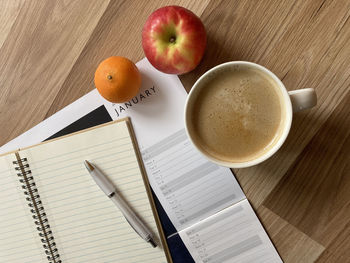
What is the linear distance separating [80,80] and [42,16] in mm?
164

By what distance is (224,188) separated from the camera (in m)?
0.70

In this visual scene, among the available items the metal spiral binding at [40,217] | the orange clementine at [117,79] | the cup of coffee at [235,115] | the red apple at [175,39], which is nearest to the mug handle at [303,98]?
the cup of coffee at [235,115]

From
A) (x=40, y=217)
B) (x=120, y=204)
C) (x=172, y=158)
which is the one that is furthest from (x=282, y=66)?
(x=40, y=217)

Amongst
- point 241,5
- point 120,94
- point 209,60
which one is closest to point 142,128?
point 120,94

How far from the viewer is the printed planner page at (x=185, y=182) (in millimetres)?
705

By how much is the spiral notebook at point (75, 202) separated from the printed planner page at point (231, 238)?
70mm

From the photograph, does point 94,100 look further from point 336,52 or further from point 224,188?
point 336,52

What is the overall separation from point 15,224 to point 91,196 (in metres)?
0.19

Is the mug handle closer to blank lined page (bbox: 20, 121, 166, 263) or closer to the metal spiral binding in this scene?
blank lined page (bbox: 20, 121, 166, 263)

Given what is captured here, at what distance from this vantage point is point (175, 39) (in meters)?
0.64

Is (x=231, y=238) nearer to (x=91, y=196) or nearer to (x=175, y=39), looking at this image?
(x=91, y=196)

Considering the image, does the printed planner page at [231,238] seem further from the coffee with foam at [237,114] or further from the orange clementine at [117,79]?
the orange clementine at [117,79]

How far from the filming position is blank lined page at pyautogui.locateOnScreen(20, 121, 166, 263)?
0.72 meters

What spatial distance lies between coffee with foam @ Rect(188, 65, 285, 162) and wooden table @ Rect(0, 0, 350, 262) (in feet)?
0.31
